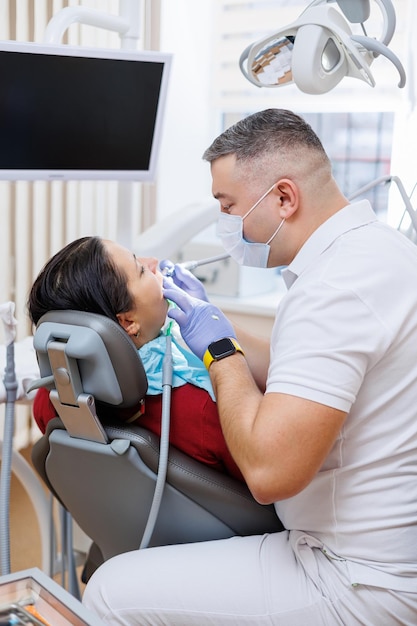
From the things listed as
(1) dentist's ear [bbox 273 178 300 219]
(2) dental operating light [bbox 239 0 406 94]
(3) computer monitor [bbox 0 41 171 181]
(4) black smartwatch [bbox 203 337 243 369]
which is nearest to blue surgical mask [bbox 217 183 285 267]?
(1) dentist's ear [bbox 273 178 300 219]

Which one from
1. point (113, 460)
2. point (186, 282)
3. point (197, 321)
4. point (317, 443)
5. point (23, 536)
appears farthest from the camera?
point (23, 536)

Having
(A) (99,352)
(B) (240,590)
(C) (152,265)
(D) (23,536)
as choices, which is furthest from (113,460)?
(D) (23,536)

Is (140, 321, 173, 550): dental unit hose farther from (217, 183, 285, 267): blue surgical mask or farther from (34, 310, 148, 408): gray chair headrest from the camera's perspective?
(217, 183, 285, 267): blue surgical mask

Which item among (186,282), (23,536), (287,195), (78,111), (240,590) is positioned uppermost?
(78,111)

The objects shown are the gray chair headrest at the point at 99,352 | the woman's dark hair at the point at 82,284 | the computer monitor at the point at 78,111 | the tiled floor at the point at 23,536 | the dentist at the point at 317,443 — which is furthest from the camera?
the tiled floor at the point at 23,536

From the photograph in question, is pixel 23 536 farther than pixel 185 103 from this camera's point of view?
No

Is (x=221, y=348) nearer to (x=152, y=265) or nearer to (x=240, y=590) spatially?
(x=152, y=265)

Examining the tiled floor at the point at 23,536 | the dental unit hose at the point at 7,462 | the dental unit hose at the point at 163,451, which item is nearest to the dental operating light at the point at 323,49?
the dental unit hose at the point at 163,451

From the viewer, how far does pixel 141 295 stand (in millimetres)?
1433

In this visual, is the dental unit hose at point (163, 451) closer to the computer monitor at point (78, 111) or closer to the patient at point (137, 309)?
the patient at point (137, 309)

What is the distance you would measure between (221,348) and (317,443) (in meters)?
0.30

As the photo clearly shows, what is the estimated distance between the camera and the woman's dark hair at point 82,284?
4.48ft

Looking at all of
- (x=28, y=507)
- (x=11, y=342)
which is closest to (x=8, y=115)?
(x=11, y=342)

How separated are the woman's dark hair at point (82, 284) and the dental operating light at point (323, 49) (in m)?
0.54
